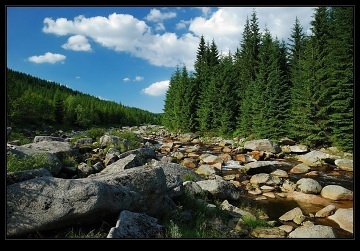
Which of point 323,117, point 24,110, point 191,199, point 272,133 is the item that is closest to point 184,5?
point 191,199

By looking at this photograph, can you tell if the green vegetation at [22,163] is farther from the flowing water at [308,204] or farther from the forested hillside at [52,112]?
the forested hillside at [52,112]

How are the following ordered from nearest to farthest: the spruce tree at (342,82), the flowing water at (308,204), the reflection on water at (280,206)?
the flowing water at (308,204) → the reflection on water at (280,206) → the spruce tree at (342,82)

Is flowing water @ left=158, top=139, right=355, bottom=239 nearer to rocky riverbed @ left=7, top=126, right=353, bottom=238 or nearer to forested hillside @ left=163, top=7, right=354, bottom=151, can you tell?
rocky riverbed @ left=7, top=126, right=353, bottom=238

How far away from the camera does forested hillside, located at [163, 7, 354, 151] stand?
2234 cm

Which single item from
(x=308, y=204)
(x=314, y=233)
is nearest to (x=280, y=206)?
(x=308, y=204)

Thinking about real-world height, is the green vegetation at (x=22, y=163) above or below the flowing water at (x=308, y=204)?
above

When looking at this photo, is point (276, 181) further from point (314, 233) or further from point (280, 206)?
point (314, 233)

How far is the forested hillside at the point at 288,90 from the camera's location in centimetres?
2234

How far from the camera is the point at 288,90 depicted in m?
29.2

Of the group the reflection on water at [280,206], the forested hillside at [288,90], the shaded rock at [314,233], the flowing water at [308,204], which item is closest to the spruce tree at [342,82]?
the forested hillside at [288,90]

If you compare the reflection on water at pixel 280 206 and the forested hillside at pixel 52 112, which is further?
the forested hillside at pixel 52 112

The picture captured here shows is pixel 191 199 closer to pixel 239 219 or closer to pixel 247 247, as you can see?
pixel 239 219

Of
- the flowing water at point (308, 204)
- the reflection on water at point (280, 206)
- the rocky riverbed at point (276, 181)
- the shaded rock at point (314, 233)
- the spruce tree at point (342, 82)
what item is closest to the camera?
the shaded rock at point (314, 233)

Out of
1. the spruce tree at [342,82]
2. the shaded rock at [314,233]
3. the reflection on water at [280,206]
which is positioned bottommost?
the reflection on water at [280,206]
